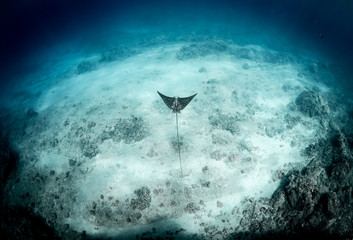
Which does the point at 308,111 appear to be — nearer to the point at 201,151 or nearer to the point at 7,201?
the point at 201,151

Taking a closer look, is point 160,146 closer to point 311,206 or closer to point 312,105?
point 311,206

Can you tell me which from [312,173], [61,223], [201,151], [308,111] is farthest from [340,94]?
[61,223]

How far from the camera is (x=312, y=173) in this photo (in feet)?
33.7

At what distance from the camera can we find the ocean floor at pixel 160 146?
9609 millimetres

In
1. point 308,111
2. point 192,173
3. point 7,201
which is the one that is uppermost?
point 308,111

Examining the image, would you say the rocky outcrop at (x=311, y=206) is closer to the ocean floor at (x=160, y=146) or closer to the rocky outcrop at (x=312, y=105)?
the ocean floor at (x=160, y=146)

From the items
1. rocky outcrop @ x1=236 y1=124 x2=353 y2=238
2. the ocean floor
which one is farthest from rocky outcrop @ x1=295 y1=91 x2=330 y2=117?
rocky outcrop @ x1=236 y1=124 x2=353 y2=238

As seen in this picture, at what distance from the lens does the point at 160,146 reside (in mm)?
12375

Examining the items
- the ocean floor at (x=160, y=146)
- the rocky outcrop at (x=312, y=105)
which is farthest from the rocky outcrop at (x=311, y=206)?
the rocky outcrop at (x=312, y=105)

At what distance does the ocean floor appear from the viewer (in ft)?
31.5

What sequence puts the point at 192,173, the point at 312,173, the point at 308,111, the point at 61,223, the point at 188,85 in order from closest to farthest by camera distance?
the point at 61,223 → the point at 312,173 → the point at 192,173 → the point at 308,111 → the point at 188,85

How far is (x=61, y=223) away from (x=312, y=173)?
602 inches

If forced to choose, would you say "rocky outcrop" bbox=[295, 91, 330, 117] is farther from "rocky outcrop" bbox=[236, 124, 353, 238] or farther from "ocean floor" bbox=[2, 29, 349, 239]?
"rocky outcrop" bbox=[236, 124, 353, 238]

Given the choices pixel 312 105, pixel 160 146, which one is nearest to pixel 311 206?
pixel 160 146
